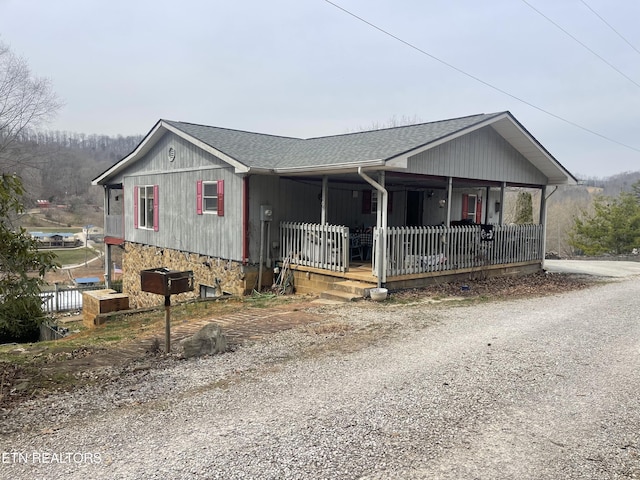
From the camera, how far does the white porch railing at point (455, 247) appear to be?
10.3m

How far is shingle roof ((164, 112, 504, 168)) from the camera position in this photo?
34.8 ft

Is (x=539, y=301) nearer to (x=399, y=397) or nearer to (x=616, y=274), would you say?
(x=399, y=397)

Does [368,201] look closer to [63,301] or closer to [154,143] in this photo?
[154,143]

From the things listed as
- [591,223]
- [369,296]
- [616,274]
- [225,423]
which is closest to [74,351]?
[225,423]

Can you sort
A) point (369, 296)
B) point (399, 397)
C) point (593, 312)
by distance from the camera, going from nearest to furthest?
point (399, 397) < point (593, 312) < point (369, 296)

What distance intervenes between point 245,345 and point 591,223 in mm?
28385

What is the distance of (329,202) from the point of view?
13.7 meters

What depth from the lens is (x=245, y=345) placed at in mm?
6398

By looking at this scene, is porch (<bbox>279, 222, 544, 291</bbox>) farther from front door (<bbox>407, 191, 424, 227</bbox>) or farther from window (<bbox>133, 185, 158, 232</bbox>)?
window (<bbox>133, 185, 158, 232</bbox>)

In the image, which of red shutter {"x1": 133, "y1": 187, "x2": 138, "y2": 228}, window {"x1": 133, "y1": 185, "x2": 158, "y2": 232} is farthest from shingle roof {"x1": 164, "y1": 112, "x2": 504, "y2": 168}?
red shutter {"x1": 133, "y1": 187, "x2": 138, "y2": 228}

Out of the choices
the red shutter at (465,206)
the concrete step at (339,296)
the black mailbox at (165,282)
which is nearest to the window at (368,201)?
the red shutter at (465,206)

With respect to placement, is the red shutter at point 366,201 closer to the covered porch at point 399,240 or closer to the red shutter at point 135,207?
the covered porch at point 399,240

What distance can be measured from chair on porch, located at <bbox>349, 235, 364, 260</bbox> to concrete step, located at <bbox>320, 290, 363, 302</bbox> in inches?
103

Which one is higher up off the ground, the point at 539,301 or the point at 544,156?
the point at 544,156
